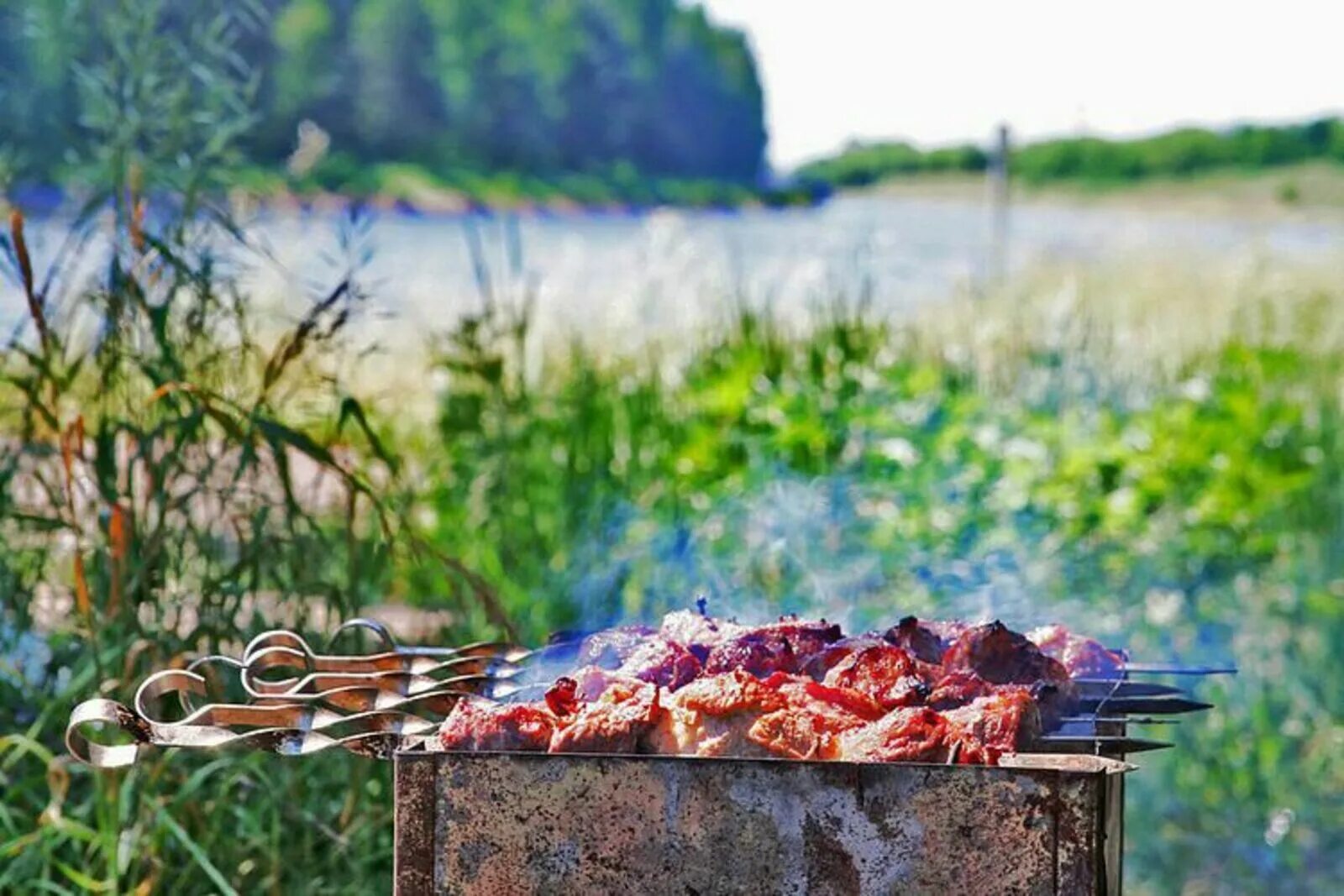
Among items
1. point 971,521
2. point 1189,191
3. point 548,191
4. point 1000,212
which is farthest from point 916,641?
point 548,191

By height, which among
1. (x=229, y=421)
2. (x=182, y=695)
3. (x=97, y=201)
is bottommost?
(x=182, y=695)

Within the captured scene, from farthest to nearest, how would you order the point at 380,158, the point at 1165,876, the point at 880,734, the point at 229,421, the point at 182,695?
the point at 380,158, the point at 1165,876, the point at 229,421, the point at 182,695, the point at 880,734

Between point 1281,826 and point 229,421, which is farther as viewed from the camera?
point 1281,826

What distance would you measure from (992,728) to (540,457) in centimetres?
357

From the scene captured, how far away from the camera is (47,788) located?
3670 millimetres

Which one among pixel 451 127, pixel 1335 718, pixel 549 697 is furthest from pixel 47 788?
pixel 451 127

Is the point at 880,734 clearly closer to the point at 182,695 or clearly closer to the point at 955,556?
the point at 182,695

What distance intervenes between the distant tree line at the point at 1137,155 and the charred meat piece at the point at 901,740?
2284 centimetres

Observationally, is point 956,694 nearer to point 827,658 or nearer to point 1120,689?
point 827,658

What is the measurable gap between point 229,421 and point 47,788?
88 cm

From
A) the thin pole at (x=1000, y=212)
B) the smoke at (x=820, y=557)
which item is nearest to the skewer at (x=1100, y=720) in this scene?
the smoke at (x=820, y=557)

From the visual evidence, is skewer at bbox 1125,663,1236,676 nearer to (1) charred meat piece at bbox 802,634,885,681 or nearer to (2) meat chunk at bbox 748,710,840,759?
(1) charred meat piece at bbox 802,634,885,681

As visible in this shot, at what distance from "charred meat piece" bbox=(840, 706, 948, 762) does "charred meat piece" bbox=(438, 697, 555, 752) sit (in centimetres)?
32

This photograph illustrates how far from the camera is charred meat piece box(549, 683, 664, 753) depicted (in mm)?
2016
